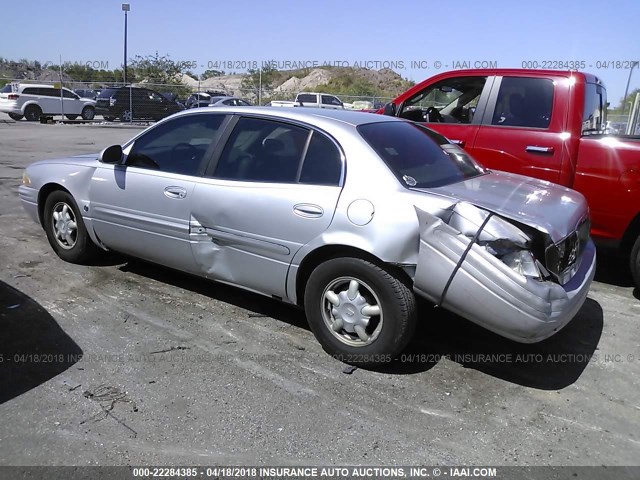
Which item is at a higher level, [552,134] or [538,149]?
[552,134]

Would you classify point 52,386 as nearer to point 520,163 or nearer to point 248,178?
point 248,178

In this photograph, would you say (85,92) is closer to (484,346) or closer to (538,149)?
(538,149)

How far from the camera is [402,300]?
329 cm

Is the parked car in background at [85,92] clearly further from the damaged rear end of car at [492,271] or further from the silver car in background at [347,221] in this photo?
the damaged rear end of car at [492,271]

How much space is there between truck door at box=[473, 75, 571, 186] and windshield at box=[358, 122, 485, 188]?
1128 mm

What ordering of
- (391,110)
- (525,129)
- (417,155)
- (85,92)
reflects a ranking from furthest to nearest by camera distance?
(85,92) < (391,110) < (525,129) < (417,155)

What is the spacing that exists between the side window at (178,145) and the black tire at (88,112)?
970 inches

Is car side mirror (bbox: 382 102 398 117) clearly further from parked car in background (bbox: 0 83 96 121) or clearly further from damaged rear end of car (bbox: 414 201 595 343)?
parked car in background (bbox: 0 83 96 121)

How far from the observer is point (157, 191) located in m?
4.33

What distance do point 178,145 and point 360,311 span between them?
2123mm

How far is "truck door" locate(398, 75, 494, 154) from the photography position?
572 cm

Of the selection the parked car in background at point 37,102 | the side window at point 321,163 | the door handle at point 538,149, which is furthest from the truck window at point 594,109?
the parked car in background at point 37,102

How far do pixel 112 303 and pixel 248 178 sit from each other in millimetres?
1561

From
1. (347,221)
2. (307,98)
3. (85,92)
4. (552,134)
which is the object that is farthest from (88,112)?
(347,221)
